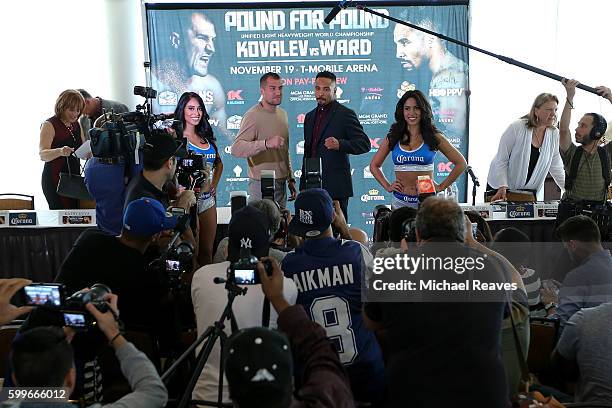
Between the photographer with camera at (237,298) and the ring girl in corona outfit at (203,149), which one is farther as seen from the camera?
the ring girl in corona outfit at (203,149)

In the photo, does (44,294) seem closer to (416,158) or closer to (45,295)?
(45,295)

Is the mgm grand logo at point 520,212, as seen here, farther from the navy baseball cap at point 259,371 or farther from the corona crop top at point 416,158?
the navy baseball cap at point 259,371

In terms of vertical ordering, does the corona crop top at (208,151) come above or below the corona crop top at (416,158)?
above

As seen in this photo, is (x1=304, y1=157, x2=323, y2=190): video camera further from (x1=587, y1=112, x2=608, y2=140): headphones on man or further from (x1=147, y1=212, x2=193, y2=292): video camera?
(x1=587, y1=112, x2=608, y2=140): headphones on man

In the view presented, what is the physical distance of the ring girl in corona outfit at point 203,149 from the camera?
400 cm

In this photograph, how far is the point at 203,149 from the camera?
4.23 metres

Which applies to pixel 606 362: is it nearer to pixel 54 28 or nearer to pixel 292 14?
pixel 292 14

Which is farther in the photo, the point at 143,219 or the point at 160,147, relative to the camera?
the point at 160,147

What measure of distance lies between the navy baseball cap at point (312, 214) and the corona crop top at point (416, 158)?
186cm

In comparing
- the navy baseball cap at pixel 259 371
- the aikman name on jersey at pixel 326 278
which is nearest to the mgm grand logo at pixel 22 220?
the aikman name on jersey at pixel 326 278

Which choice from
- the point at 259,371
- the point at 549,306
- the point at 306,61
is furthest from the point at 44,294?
the point at 306,61

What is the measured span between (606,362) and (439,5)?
4.74 m

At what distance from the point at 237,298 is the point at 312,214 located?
41cm

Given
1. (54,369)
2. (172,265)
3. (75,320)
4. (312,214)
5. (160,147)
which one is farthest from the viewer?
(160,147)
